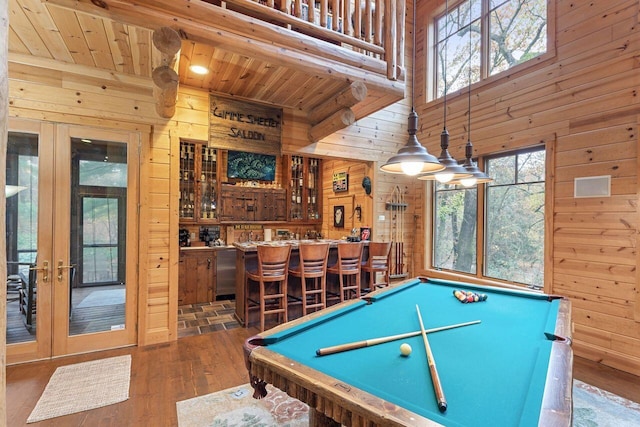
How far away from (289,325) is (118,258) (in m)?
2.82

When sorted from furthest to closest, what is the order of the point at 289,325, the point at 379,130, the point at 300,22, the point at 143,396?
the point at 379,130, the point at 300,22, the point at 143,396, the point at 289,325

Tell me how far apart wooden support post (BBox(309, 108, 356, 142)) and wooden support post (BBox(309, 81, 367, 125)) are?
0.25ft

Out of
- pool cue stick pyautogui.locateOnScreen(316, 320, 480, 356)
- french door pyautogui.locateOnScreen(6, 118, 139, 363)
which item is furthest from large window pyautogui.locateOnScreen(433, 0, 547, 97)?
french door pyautogui.locateOnScreen(6, 118, 139, 363)

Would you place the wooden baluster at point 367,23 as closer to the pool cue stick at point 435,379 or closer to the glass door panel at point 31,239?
the pool cue stick at point 435,379

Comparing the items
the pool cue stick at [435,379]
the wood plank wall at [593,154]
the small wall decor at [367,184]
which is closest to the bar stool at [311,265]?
the small wall decor at [367,184]

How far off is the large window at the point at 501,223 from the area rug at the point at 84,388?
4.77 m

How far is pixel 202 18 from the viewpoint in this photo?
7.94ft

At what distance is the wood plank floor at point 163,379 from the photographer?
2346 millimetres

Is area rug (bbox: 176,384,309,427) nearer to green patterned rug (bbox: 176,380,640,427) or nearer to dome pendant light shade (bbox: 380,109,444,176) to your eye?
green patterned rug (bbox: 176,380,640,427)

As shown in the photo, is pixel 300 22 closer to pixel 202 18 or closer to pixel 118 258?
pixel 202 18

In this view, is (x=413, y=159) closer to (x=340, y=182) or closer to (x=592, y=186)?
(x=592, y=186)

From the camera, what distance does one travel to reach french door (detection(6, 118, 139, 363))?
10.6 feet

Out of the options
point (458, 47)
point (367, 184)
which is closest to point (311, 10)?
point (367, 184)

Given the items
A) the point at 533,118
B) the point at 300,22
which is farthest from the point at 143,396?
the point at 533,118
